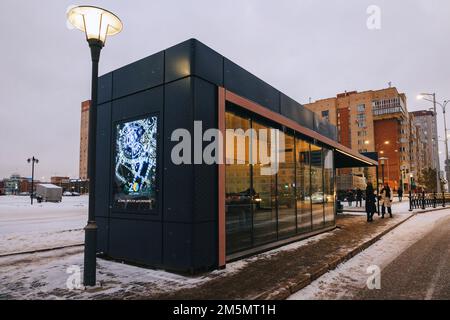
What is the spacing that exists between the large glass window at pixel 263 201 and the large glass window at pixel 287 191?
15.1 inches

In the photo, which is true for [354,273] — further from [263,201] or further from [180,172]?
[180,172]

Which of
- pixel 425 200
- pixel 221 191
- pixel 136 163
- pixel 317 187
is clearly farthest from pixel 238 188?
pixel 425 200

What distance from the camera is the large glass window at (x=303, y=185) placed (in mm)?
11078

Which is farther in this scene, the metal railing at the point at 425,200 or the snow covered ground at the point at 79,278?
the metal railing at the point at 425,200

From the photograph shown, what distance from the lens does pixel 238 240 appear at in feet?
26.2

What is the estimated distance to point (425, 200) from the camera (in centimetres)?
2633

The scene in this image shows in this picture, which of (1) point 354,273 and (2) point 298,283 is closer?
(2) point 298,283

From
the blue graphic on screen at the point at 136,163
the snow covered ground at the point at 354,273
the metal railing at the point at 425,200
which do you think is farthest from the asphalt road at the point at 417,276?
the metal railing at the point at 425,200

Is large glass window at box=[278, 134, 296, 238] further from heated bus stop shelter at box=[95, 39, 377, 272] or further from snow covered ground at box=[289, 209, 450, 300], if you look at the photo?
snow covered ground at box=[289, 209, 450, 300]

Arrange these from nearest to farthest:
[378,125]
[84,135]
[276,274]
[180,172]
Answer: [276,274] < [180,172] < [378,125] < [84,135]

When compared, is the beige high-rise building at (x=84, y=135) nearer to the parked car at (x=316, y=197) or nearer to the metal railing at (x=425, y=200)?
the metal railing at (x=425, y=200)

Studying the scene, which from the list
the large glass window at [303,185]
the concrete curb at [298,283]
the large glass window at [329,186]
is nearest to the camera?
the concrete curb at [298,283]

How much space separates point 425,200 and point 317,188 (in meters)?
18.9

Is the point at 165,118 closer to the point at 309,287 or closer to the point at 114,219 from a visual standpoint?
the point at 114,219
